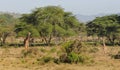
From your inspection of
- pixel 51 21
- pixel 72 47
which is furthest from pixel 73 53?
pixel 51 21

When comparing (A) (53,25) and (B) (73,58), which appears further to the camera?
(A) (53,25)

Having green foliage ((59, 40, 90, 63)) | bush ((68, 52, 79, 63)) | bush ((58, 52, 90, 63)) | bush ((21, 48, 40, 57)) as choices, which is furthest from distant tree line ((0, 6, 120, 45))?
bush ((68, 52, 79, 63))

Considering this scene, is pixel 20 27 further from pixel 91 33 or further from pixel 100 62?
pixel 100 62

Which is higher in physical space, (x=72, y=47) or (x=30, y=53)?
(x=72, y=47)

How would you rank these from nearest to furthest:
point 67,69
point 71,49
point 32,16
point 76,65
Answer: point 67,69 → point 76,65 → point 71,49 → point 32,16

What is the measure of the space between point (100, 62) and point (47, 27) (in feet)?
72.6

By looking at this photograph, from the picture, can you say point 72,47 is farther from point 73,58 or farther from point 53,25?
point 53,25

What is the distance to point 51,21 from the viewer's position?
150 ft

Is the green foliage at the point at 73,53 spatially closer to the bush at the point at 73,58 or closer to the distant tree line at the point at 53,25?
the bush at the point at 73,58

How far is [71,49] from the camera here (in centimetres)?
2327

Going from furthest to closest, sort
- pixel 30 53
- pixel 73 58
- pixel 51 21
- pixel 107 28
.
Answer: pixel 107 28
pixel 51 21
pixel 30 53
pixel 73 58

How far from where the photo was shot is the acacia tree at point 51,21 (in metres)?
44.8

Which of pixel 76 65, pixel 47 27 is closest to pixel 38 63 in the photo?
pixel 76 65

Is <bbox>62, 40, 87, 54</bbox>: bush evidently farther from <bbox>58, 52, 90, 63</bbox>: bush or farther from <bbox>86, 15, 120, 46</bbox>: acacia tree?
<bbox>86, 15, 120, 46</bbox>: acacia tree
